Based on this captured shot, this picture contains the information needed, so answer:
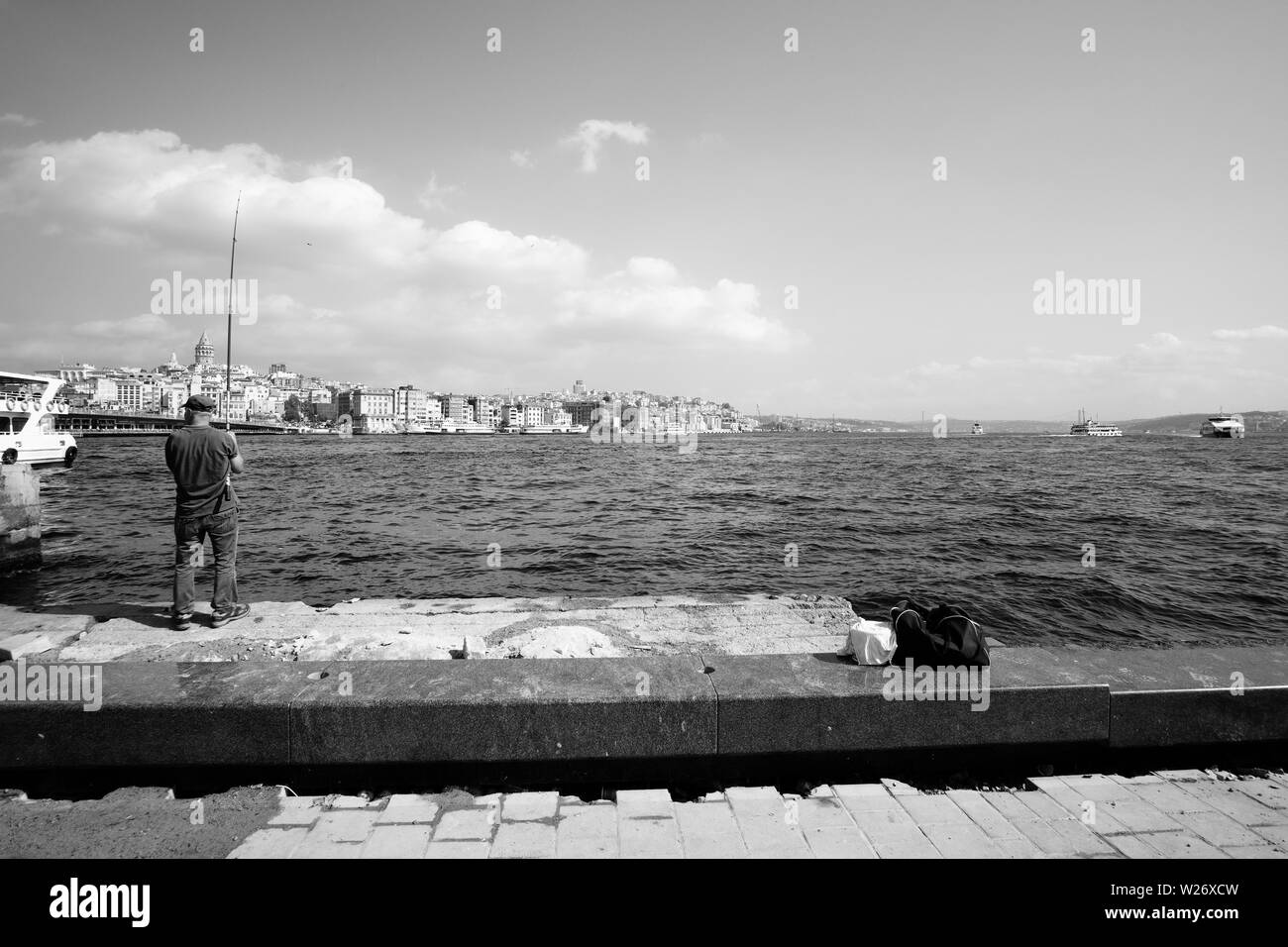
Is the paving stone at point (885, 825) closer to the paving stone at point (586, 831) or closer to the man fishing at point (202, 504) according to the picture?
the paving stone at point (586, 831)

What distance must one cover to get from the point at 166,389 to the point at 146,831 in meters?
220

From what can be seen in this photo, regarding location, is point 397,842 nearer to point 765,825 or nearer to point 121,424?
point 765,825

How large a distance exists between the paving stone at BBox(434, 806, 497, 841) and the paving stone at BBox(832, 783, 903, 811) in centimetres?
156

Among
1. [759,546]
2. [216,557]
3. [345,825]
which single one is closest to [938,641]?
[345,825]

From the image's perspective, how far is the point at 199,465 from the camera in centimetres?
541

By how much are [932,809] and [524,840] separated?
1773 mm

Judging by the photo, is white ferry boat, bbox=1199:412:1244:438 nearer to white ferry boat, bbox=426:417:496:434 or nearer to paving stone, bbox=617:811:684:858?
paving stone, bbox=617:811:684:858

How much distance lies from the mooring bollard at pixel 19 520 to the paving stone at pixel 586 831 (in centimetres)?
1480

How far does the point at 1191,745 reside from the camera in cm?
338

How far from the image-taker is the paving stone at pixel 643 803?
290 cm

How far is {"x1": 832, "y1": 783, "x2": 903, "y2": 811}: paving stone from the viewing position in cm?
298
